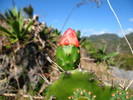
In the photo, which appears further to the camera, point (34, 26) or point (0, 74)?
point (34, 26)

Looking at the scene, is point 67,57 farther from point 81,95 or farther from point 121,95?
point 121,95

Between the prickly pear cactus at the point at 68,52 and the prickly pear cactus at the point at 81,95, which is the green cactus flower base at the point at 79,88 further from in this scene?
the prickly pear cactus at the point at 68,52

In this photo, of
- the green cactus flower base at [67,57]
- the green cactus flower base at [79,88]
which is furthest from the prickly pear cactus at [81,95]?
the green cactus flower base at [67,57]

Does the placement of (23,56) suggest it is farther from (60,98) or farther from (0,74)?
(60,98)

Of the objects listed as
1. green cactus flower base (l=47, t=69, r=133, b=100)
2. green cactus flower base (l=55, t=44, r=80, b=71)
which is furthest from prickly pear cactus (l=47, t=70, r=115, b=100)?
green cactus flower base (l=55, t=44, r=80, b=71)

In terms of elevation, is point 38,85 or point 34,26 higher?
point 34,26

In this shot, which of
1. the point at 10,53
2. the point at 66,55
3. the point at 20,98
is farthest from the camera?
the point at 10,53

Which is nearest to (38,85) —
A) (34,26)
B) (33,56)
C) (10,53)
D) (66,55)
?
(33,56)
